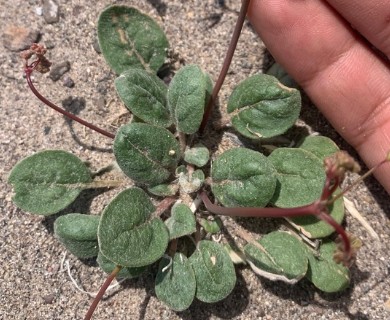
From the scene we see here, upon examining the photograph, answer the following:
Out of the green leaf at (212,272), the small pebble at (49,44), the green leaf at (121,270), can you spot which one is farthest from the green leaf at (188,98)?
the small pebble at (49,44)

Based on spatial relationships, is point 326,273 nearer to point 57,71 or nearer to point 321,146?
point 321,146

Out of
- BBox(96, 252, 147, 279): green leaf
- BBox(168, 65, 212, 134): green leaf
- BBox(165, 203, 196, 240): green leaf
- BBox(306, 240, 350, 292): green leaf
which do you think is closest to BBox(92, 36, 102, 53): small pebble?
BBox(168, 65, 212, 134): green leaf

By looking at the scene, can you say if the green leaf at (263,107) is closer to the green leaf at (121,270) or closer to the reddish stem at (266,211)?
the reddish stem at (266,211)

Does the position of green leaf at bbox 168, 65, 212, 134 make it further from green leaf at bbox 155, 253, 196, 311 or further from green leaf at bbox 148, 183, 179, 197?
green leaf at bbox 155, 253, 196, 311

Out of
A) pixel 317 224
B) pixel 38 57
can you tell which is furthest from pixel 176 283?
pixel 38 57

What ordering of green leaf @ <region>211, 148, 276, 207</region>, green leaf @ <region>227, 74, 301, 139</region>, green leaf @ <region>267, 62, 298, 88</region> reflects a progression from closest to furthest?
green leaf @ <region>211, 148, 276, 207</region>, green leaf @ <region>227, 74, 301, 139</region>, green leaf @ <region>267, 62, 298, 88</region>

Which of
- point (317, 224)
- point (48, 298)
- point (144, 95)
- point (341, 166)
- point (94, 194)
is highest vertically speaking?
point (341, 166)

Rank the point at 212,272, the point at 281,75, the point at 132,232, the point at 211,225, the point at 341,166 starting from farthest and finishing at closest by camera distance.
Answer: the point at 281,75 → the point at 211,225 → the point at 212,272 → the point at 132,232 → the point at 341,166
